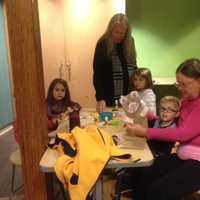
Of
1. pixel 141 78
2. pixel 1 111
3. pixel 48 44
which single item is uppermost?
pixel 48 44

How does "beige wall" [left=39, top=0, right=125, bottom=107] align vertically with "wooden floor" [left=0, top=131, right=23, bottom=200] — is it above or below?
above

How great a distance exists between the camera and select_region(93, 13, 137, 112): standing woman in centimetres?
226

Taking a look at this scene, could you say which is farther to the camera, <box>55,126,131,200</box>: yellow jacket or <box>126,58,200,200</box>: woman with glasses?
<box>126,58,200,200</box>: woman with glasses

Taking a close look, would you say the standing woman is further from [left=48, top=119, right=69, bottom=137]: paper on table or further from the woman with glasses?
the woman with glasses

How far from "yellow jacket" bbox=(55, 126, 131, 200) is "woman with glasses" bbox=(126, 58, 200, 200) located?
0.25 m

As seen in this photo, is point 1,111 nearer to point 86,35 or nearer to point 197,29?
point 86,35

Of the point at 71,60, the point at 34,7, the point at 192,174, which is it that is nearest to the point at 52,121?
the point at 34,7

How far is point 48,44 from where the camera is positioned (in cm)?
346

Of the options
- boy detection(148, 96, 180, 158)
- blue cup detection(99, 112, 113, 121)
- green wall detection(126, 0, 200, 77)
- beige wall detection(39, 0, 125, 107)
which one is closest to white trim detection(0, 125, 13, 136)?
beige wall detection(39, 0, 125, 107)

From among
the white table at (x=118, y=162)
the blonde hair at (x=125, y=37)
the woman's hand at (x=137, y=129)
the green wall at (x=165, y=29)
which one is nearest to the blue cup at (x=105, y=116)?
the woman's hand at (x=137, y=129)

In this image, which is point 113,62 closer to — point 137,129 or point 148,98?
point 148,98

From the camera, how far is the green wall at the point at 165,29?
351cm

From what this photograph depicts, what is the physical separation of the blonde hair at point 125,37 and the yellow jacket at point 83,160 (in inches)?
45.5

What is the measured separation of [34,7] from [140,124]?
31.9 inches
